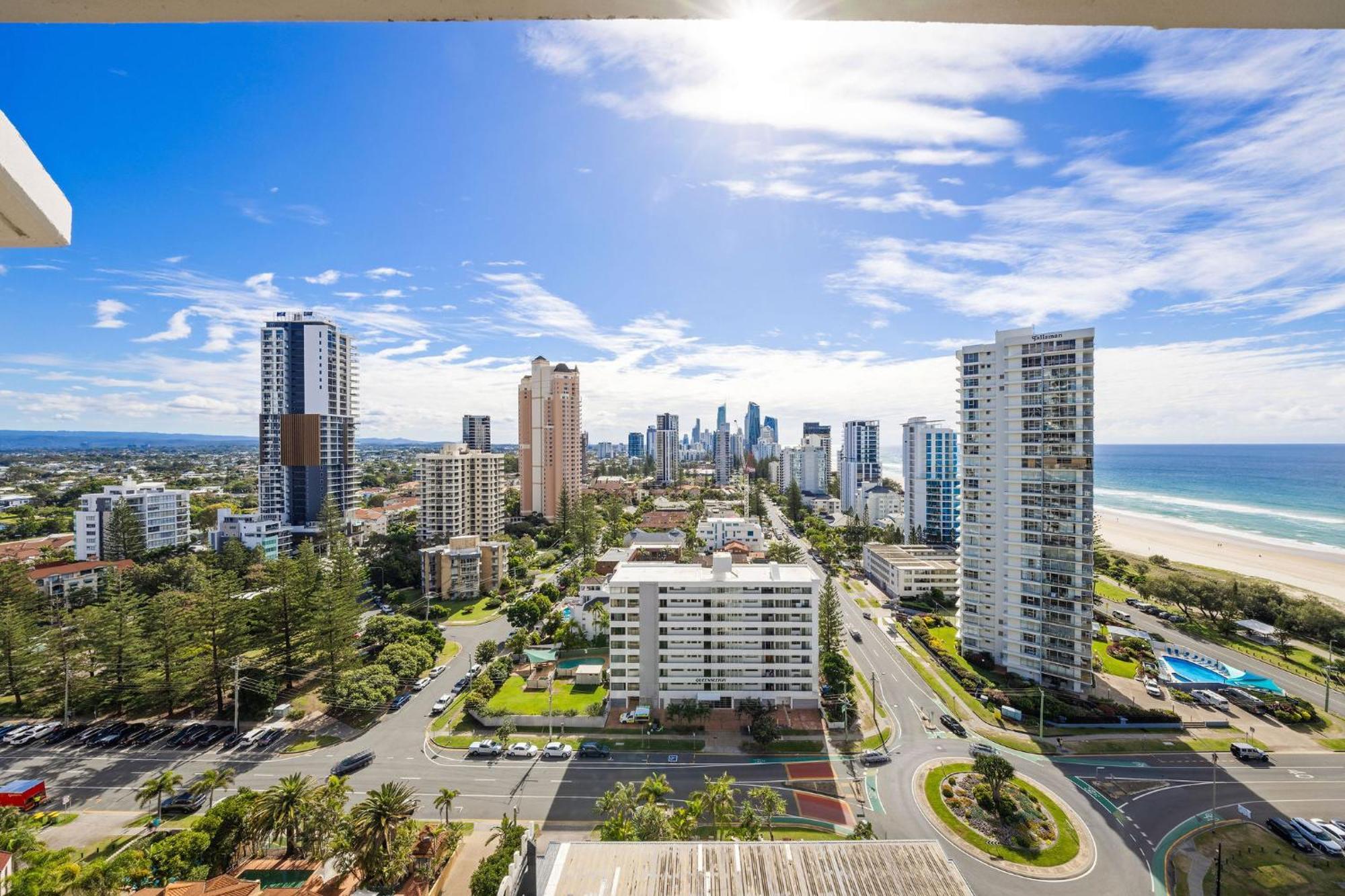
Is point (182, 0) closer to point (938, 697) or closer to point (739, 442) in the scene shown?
point (938, 697)

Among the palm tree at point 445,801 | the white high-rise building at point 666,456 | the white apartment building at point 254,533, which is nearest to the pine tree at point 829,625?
the palm tree at point 445,801

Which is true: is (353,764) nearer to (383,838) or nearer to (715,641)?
(383,838)

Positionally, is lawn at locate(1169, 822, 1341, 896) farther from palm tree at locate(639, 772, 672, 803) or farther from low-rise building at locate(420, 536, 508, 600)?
low-rise building at locate(420, 536, 508, 600)

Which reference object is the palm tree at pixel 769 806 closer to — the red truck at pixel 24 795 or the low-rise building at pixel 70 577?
the red truck at pixel 24 795

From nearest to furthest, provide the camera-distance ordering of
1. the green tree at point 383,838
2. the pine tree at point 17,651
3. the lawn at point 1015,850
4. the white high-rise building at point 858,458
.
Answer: the green tree at point 383,838
the lawn at point 1015,850
the pine tree at point 17,651
the white high-rise building at point 858,458

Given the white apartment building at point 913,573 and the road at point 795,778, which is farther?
the white apartment building at point 913,573
